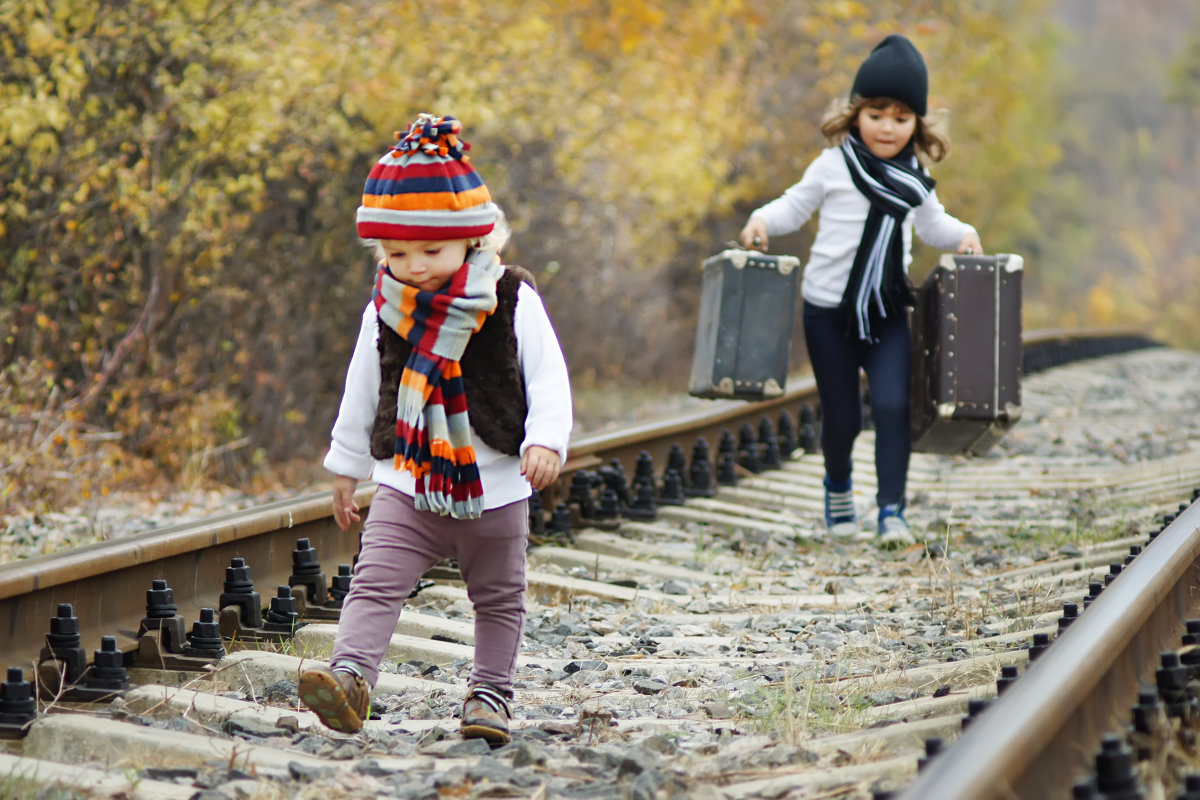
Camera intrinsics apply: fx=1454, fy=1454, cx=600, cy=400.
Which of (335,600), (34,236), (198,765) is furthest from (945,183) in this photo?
(198,765)

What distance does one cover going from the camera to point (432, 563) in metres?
3.23

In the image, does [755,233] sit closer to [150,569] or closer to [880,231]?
[880,231]

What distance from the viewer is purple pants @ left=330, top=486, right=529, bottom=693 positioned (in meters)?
3.05

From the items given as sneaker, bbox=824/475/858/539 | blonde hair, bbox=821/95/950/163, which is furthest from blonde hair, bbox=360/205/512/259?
sneaker, bbox=824/475/858/539

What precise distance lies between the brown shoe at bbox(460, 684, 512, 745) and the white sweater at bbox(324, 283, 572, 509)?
39cm

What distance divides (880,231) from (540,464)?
2964 mm

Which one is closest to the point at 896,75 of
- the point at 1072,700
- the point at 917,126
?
the point at 917,126

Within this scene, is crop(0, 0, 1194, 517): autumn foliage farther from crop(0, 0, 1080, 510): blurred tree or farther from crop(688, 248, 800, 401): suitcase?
crop(688, 248, 800, 401): suitcase

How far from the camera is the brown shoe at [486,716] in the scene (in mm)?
2875

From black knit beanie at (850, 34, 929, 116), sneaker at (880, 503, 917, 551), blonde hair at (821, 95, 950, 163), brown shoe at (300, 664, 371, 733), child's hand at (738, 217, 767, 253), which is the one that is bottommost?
brown shoe at (300, 664, 371, 733)

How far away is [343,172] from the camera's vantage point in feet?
31.2

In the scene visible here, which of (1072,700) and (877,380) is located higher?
(877,380)

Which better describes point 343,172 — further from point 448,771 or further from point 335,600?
point 448,771

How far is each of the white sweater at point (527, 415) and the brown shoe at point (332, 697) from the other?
0.45 metres
